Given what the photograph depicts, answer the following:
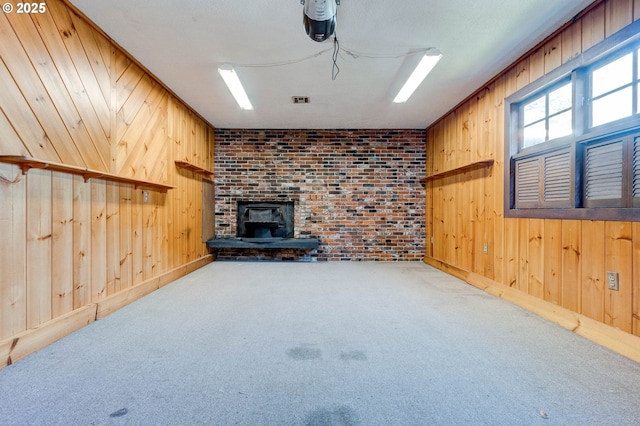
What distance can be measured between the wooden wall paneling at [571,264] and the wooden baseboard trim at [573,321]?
92 mm

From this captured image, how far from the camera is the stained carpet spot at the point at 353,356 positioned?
1736mm

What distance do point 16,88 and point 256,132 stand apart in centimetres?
375

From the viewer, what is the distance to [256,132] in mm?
5363

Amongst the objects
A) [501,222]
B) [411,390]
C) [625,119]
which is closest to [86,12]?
[411,390]

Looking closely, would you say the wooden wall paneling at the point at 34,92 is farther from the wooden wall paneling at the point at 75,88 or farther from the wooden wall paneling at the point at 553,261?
the wooden wall paneling at the point at 553,261

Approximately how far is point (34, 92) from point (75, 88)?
391mm

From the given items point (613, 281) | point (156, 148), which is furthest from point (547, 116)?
point (156, 148)

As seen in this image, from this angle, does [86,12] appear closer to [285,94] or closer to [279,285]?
[285,94]

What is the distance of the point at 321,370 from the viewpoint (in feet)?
5.29

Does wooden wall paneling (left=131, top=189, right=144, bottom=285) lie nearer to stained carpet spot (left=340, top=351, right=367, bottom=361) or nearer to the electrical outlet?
stained carpet spot (left=340, top=351, right=367, bottom=361)

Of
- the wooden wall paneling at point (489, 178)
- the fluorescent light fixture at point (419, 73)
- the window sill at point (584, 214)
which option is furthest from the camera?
the wooden wall paneling at point (489, 178)

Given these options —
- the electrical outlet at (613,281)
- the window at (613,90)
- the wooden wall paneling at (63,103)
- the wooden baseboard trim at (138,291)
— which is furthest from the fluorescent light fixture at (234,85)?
the electrical outlet at (613,281)

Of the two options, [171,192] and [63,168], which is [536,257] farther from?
[171,192]

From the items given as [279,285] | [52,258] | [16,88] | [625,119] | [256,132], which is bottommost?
[279,285]
